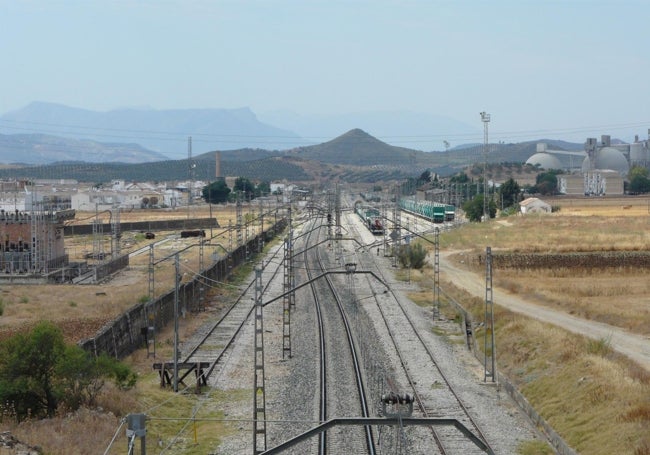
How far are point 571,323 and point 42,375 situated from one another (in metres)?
17.4

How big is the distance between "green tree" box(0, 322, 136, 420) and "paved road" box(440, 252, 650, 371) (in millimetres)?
12299

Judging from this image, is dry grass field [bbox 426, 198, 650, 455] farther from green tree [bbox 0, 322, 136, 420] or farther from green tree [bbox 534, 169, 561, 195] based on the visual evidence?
green tree [bbox 534, 169, 561, 195]

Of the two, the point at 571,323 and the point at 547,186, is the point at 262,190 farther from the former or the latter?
the point at 571,323

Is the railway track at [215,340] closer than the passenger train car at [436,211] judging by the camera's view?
Yes

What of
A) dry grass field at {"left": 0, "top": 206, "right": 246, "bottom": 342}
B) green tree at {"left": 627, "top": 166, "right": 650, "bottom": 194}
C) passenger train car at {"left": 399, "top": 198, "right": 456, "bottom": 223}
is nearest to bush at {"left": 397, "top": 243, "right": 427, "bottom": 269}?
dry grass field at {"left": 0, "top": 206, "right": 246, "bottom": 342}

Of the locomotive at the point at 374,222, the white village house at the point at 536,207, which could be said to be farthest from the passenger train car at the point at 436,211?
the white village house at the point at 536,207

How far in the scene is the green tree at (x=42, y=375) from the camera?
16.0 m

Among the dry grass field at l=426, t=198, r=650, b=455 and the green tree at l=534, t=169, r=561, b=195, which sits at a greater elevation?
the green tree at l=534, t=169, r=561, b=195

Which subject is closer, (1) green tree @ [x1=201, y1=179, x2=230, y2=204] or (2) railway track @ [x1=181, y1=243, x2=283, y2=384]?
(2) railway track @ [x1=181, y1=243, x2=283, y2=384]

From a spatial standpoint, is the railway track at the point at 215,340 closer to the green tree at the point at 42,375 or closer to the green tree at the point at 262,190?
the green tree at the point at 42,375

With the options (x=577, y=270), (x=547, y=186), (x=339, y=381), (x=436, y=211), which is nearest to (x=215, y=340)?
(x=339, y=381)

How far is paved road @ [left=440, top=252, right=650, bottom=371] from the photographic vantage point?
75.2 ft

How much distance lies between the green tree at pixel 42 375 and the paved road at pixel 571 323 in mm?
12299

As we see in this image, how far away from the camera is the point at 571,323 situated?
28.0m
